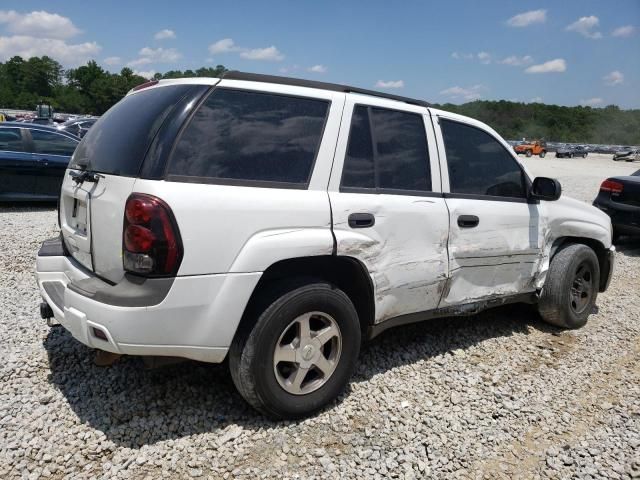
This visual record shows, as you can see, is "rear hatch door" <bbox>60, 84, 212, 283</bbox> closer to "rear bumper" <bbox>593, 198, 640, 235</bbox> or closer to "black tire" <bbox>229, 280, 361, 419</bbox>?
"black tire" <bbox>229, 280, 361, 419</bbox>

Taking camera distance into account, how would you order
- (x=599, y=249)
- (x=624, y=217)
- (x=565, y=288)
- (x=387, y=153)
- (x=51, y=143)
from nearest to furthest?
(x=387, y=153)
(x=565, y=288)
(x=599, y=249)
(x=624, y=217)
(x=51, y=143)

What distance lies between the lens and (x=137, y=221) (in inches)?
90.4

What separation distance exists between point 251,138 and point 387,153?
97 centimetres

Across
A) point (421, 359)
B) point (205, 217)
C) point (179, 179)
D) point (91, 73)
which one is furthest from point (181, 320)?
point (91, 73)

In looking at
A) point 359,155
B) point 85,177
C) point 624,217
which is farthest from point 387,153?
point 624,217

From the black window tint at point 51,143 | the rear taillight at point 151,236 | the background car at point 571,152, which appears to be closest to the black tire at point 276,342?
the rear taillight at point 151,236

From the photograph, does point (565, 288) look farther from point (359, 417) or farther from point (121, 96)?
point (121, 96)

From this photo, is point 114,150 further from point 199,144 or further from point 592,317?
point 592,317

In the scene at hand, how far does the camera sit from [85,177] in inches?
108

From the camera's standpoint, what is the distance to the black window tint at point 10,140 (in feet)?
28.1

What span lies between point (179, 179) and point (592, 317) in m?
4.45

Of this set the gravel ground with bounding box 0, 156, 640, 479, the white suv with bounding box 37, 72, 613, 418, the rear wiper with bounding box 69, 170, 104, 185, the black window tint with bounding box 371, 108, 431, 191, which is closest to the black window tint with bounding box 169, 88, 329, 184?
the white suv with bounding box 37, 72, 613, 418

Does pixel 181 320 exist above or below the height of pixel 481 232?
below

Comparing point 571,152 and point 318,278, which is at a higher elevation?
point 571,152
